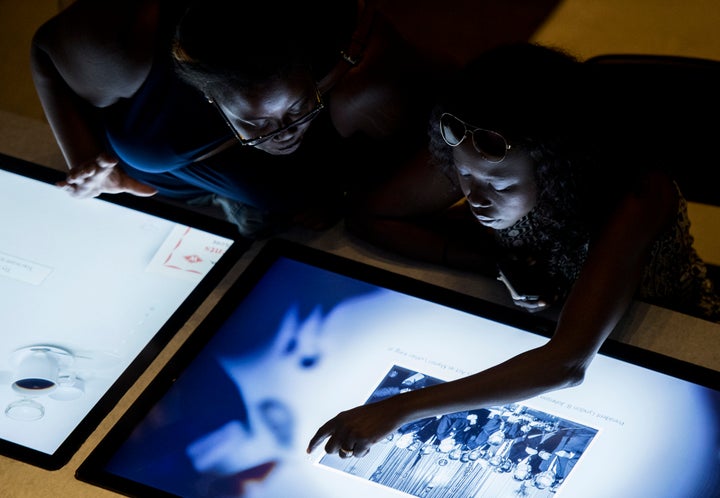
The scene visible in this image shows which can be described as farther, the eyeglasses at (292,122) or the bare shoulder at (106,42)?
the bare shoulder at (106,42)

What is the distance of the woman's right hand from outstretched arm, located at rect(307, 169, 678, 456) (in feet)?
2.11

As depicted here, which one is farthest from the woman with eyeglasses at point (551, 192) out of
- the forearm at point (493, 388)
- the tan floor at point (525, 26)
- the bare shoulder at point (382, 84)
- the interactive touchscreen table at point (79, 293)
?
the tan floor at point (525, 26)

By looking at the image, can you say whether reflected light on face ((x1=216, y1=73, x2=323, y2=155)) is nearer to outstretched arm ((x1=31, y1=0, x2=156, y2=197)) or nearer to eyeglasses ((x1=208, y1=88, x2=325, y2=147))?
eyeglasses ((x1=208, y1=88, x2=325, y2=147))

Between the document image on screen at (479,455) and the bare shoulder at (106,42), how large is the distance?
28.8 inches

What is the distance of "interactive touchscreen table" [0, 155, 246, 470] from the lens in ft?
4.39

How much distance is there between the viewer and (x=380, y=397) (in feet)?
4.19

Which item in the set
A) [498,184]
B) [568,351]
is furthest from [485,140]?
[568,351]

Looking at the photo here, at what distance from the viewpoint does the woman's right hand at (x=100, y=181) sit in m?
1.58

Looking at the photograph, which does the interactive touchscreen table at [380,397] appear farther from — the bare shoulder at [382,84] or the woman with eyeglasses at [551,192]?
the bare shoulder at [382,84]

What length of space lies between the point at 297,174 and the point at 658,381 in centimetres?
71

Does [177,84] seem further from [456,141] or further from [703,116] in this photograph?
[703,116]

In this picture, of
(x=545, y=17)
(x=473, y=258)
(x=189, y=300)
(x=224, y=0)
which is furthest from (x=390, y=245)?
(x=545, y=17)

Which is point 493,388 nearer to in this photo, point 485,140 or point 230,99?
point 485,140

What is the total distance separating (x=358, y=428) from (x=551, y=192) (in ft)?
1.40
